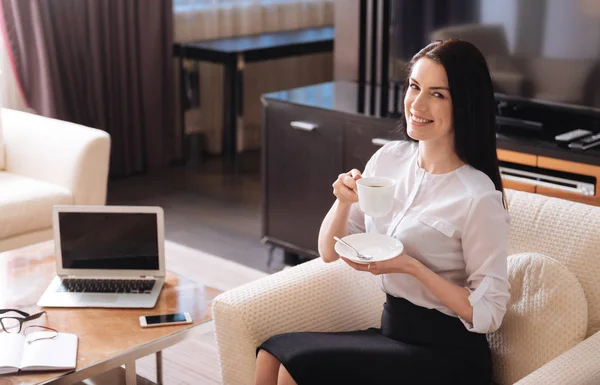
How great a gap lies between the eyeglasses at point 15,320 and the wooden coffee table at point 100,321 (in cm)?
2

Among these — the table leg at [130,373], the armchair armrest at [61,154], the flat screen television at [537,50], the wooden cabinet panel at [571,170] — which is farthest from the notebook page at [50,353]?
the flat screen television at [537,50]

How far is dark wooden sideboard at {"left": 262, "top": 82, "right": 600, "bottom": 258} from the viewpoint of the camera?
3.39 metres

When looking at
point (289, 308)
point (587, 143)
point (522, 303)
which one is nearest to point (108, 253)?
point (289, 308)

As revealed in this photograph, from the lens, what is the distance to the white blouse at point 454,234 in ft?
6.10

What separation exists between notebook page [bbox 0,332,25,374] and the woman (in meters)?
0.55

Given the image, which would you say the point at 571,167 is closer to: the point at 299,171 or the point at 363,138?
the point at 363,138

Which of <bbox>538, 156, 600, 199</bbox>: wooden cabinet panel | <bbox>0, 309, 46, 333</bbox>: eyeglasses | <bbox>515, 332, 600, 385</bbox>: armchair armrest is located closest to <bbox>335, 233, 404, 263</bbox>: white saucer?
<bbox>515, 332, 600, 385</bbox>: armchair armrest

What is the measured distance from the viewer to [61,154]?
3516 millimetres

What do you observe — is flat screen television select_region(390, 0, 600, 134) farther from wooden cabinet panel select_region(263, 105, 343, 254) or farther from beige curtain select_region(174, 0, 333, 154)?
beige curtain select_region(174, 0, 333, 154)

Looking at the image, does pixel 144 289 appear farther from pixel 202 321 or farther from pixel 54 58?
pixel 54 58

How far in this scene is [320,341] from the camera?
6.46 ft

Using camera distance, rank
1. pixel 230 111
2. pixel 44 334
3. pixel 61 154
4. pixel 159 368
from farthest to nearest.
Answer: pixel 230 111 → pixel 61 154 → pixel 159 368 → pixel 44 334

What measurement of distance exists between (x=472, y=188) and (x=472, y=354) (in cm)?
35

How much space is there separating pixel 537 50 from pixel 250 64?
2559mm
